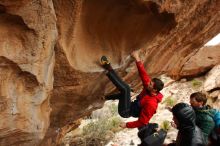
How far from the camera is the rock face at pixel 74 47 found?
4004 mm

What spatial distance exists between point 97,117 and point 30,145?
1080 cm

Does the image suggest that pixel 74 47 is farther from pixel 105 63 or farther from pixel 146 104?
pixel 146 104

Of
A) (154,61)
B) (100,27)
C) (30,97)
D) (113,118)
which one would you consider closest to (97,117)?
(113,118)

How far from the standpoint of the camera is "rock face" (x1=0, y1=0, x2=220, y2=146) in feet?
13.1

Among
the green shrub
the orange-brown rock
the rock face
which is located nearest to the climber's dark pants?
the rock face

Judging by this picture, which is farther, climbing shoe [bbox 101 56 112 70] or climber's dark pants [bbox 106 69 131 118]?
climber's dark pants [bbox 106 69 131 118]

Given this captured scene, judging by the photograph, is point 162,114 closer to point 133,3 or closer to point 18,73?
point 133,3

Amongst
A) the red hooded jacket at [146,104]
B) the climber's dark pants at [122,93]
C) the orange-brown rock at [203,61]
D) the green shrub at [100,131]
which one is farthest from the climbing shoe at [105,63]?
the orange-brown rock at [203,61]

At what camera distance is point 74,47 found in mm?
4996

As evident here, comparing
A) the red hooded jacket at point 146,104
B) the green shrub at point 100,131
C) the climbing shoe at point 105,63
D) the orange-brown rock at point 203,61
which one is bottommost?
the red hooded jacket at point 146,104

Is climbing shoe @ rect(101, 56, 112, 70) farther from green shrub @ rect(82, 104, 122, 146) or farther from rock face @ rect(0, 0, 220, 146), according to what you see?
green shrub @ rect(82, 104, 122, 146)

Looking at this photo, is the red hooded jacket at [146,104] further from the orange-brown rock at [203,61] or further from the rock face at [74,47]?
the orange-brown rock at [203,61]

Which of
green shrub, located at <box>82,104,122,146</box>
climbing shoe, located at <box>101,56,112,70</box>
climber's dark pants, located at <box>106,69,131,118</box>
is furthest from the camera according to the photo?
green shrub, located at <box>82,104,122,146</box>

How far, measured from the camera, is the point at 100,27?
212 inches
